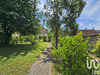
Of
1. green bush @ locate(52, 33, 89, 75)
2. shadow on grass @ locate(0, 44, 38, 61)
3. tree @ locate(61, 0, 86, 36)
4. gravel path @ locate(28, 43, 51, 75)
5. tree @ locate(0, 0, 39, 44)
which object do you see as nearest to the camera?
green bush @ locate(52, 33, 89, 75)

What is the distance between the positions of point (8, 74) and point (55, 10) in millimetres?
6355

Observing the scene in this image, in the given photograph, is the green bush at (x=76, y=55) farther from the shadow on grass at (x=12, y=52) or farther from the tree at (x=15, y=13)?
the tree at (x=15, y=13)

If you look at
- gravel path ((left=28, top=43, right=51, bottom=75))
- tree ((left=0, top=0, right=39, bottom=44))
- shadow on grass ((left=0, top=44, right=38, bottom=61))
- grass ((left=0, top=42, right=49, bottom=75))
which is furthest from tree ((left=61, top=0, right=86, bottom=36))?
tree ((left=0, top=0, right=39, bottom=44))

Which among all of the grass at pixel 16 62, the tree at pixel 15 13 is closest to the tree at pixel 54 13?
the grass at pixel 16 62

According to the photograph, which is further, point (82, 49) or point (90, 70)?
point (82, 49)

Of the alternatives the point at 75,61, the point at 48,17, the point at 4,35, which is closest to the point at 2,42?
the point at 4,35

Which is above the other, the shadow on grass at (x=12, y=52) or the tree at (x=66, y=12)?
the tree at (x=66, y=12)

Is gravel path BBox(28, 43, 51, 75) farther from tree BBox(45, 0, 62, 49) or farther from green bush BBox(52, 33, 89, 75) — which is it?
tree BBox(45, 0, 62, 49)

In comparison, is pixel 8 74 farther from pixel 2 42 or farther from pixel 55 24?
pixel 2 42

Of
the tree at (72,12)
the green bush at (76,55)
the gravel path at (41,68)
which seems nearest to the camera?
the green bush at (76,55)

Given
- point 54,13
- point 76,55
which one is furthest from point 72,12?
point 76,55

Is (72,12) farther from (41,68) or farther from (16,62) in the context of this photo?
(16,62)

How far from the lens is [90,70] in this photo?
5.22ft

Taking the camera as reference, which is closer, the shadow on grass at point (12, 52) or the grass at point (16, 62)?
the grass at point (16, 62)
